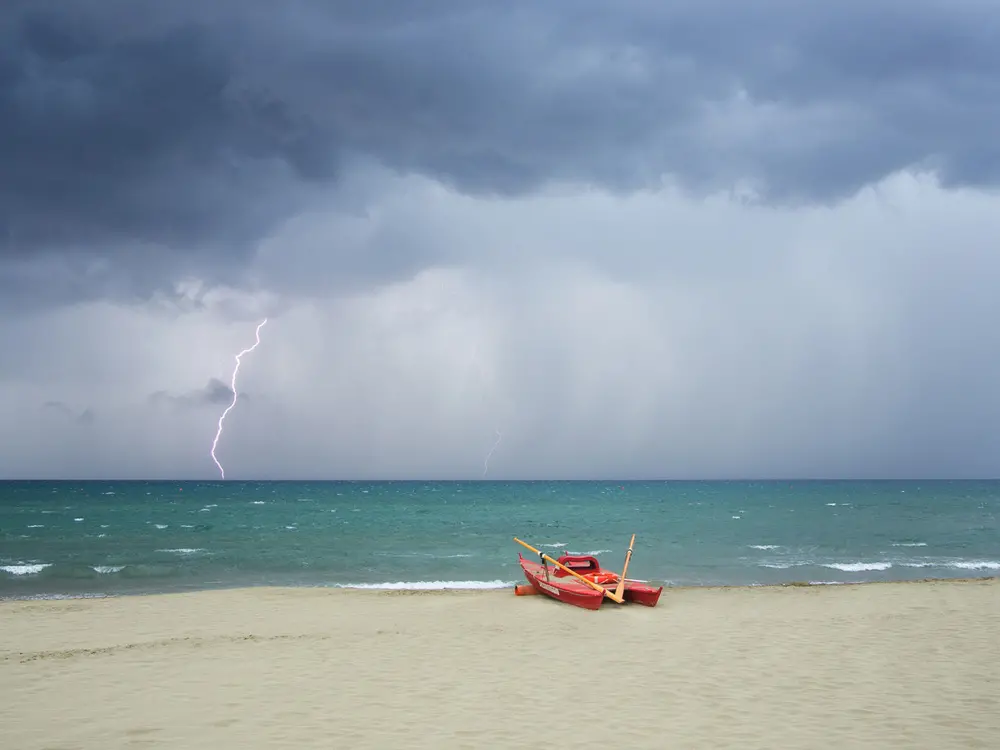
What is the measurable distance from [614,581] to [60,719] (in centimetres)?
1566

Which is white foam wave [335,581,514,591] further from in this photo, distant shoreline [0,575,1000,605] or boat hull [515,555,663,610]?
boat hull [515,555,663,610]

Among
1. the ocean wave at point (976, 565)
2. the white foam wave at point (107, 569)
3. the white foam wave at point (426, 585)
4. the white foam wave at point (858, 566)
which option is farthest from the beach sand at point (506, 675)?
the ocean wave at point (976, 565)

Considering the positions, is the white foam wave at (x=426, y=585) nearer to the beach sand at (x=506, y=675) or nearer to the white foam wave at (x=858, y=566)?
the beach sand at (x=506, y=675)

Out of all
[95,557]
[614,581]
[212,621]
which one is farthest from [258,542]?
[614,581]

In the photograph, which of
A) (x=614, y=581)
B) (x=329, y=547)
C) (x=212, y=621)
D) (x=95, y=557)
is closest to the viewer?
(x=212, y=621)

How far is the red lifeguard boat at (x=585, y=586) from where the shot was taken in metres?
21.5

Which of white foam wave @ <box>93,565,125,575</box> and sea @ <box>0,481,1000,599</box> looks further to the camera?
white foam wave @ <box>93,565,125,575</box>

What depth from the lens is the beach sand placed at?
10.1m

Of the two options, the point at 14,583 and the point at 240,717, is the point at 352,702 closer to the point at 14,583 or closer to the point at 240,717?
the point at 240,717

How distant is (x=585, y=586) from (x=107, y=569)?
23.7 m

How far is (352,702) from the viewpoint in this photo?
1160cm

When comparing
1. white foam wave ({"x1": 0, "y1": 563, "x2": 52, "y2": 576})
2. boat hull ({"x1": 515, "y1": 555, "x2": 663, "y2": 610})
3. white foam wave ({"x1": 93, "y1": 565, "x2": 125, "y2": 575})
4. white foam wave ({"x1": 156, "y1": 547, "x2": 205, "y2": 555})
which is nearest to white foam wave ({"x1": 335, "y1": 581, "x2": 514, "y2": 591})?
boat hull ({"x1": 515, "y1": 555, "x2": 663, "y2": 610})

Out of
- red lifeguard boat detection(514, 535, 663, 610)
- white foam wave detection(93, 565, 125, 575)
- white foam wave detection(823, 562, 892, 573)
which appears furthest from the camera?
white foam wave detection(823, 562, 892, 573)

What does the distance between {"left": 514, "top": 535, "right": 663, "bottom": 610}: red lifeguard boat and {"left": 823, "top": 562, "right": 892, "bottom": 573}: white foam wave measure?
16.0 m
